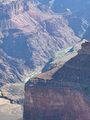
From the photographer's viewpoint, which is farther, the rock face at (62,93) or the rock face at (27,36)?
the rock face at (27,36)

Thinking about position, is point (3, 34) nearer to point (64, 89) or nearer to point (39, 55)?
point (39, 55)

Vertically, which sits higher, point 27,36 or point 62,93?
point 27,36

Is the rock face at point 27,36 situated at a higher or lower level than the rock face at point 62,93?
higher

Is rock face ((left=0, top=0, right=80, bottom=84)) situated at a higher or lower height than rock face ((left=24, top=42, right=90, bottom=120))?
higher

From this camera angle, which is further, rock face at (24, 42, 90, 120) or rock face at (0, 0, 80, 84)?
rock face at (0, 0, 80, 84)

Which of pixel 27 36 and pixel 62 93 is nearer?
pixel 62 93
